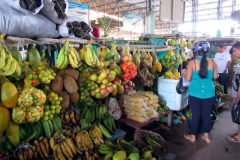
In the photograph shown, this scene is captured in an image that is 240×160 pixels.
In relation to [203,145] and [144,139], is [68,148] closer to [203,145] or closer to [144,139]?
[144,139]

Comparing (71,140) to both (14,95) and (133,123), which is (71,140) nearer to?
(14,95)

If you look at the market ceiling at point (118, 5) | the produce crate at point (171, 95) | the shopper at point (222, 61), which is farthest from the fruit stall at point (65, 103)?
the market ceiling at point (118, 5)

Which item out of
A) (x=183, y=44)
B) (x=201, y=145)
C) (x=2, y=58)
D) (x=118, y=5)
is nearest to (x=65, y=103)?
(x=2, y=58)

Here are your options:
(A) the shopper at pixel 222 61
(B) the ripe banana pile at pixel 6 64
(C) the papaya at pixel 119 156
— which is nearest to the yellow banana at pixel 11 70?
(B) the ripe banana pile at pixel 6 64

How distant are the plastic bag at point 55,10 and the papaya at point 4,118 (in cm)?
113

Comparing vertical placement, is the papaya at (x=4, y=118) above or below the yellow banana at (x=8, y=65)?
below

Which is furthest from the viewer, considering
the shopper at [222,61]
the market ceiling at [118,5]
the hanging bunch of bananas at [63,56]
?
the market ceiling at [118,5]

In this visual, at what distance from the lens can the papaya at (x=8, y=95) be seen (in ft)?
5.83

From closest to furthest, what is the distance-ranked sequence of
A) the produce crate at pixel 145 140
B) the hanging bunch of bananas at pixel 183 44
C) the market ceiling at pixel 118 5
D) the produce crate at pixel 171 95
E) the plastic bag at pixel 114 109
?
the produce crate at pixel 145 140 < the plastic bag at pixel 114 109 < the produce crate at pixel 171 95 < the hanging bunch of bananas at pixel 183 44 < the market ceiling at pixel 118 5

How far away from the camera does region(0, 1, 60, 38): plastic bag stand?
1.85 m

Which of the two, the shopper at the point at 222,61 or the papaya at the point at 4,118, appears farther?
the shopper at the point at 222,61

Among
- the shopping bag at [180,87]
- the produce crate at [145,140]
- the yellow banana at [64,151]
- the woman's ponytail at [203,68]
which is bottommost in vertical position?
the produce crate at [145,140]

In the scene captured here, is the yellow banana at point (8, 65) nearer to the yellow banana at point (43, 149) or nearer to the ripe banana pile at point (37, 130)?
the ripe banana pile at point (37, 130)

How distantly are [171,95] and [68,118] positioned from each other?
Answer: 2.19 meters
